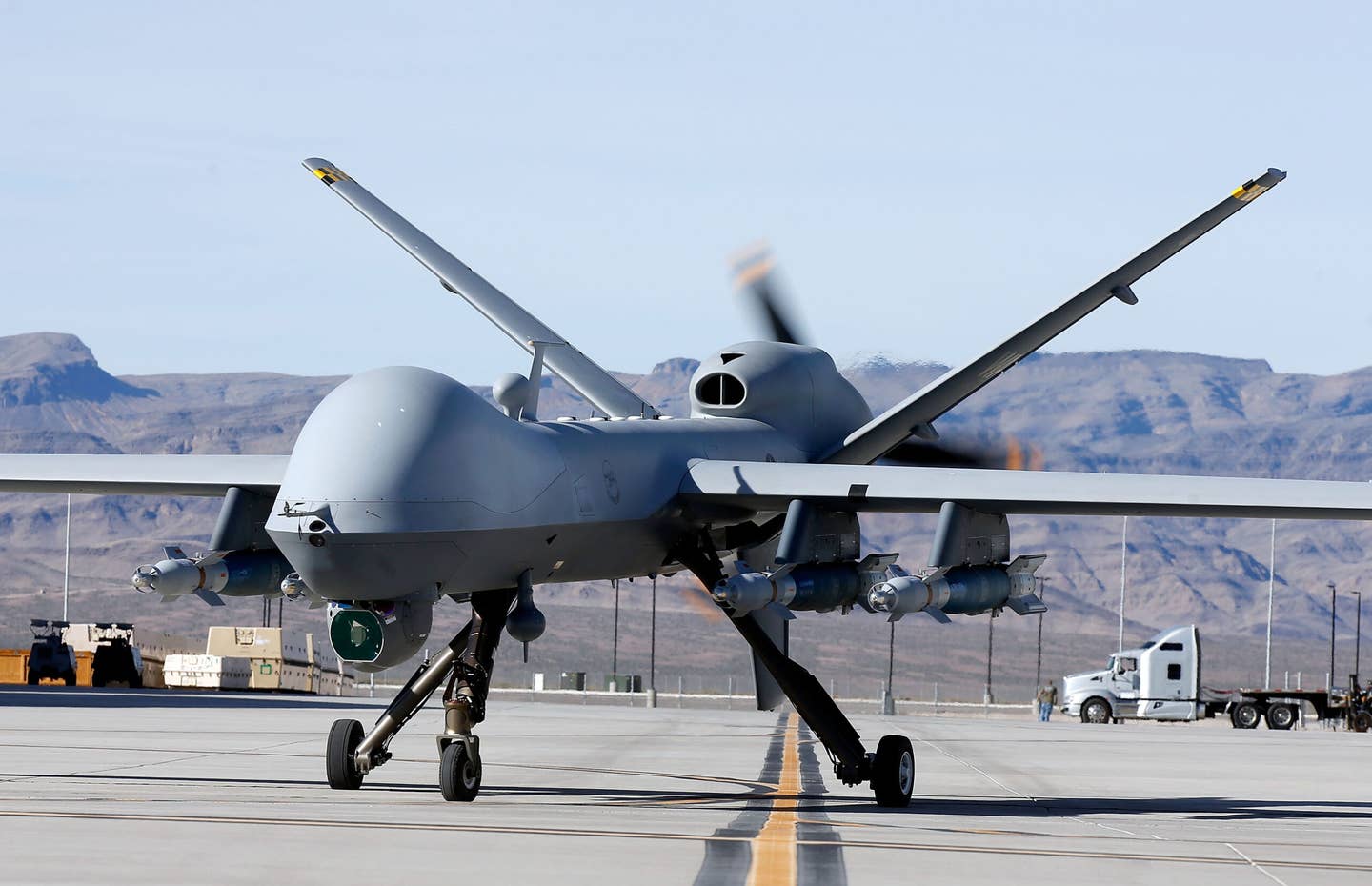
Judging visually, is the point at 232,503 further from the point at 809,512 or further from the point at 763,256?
the point at 763,256

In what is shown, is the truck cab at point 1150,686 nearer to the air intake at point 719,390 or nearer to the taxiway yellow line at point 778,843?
the taxiway yellow line at point 778,843

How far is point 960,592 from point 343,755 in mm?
7259

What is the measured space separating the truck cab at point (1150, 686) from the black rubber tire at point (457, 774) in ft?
203

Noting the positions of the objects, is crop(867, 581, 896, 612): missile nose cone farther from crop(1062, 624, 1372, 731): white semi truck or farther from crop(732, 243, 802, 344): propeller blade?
crop(1062, 624, 1372, 731): white semi truck

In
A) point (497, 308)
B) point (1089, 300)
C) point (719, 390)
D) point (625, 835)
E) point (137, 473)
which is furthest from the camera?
point (497, 308)

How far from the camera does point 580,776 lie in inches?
1062

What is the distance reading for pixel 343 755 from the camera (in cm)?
2172

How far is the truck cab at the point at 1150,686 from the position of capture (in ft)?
259

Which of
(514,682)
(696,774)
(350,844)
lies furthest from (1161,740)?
(514,682)

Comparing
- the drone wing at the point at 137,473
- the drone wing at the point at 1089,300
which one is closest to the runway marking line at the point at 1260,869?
the drone wing at the point at 1089,300

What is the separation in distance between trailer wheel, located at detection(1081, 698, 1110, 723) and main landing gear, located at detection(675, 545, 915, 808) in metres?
59.1

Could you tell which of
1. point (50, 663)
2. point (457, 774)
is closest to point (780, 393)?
point (457, 774)

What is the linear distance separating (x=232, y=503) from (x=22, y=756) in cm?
820

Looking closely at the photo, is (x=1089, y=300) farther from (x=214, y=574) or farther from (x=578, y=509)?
(x=214, y=574)
